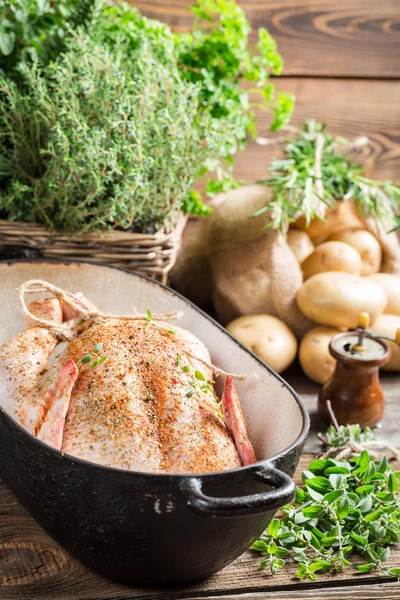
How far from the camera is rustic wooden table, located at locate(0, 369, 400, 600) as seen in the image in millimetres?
803

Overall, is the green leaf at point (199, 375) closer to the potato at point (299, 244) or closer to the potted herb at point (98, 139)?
the potted herb at point (98, 139)

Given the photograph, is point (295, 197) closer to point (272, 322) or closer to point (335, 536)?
point (272, 322)

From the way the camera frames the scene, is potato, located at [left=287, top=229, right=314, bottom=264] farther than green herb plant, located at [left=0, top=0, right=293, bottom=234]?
Yes

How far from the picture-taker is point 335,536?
906mm

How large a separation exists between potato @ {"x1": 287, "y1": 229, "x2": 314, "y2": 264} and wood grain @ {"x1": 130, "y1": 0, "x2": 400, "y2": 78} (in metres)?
0.58

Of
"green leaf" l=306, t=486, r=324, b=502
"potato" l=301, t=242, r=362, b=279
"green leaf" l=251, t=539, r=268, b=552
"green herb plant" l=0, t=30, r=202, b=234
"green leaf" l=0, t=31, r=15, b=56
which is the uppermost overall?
"green leaf" l=0, t=31, r=15, b=56

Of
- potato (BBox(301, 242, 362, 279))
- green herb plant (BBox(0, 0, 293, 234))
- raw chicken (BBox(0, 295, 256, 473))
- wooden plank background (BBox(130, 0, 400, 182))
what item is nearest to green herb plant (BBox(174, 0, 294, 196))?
green herb plant (BBox(0, 0, 293, 234))

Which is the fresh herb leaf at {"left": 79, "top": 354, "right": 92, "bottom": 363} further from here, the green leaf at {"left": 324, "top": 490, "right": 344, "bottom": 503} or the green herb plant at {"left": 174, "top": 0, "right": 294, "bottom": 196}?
the green herb plant at {"left": 174, "top": 0, "right": 294, "bottom": 196}

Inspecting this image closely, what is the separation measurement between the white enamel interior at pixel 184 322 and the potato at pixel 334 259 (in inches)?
18.6

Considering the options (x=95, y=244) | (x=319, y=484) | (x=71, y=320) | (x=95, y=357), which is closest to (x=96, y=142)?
(x=95, y=244)

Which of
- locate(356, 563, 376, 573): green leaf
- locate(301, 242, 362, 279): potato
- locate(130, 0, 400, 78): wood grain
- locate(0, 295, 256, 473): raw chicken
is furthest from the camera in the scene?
locate(130, 0, 400, 78): wood grain

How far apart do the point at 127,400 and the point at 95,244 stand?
0.48 meters

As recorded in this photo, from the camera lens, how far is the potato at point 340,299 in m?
1.35

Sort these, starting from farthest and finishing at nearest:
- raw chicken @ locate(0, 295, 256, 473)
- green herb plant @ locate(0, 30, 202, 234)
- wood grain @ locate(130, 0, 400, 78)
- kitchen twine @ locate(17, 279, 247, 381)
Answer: wood grain @ locate(130, 0, 400, 78), green herb plant @ locate(0, 30, 202, 234), kitchen twine @ locate(17, 279, 247, 381), raw chicken @ locate(0, 295, 256, 473)
